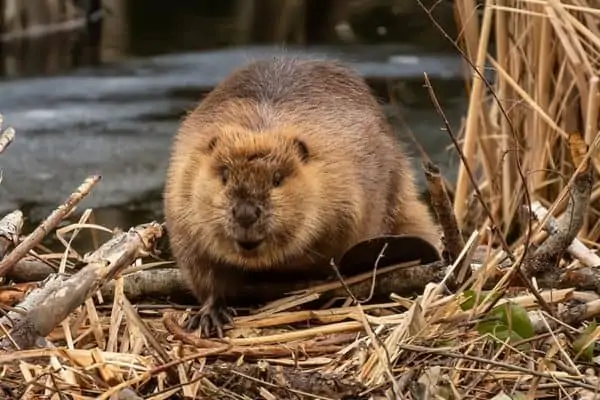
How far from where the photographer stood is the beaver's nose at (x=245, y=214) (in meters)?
2.34

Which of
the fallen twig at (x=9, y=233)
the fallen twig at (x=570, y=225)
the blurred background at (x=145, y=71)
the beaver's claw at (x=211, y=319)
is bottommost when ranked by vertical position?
the blurred background at (x=145, y=71)

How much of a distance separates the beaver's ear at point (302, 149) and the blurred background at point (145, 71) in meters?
0.67

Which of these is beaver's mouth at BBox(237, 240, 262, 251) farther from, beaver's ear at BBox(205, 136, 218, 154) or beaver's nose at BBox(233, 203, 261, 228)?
beaver's ear at BBox(205, 136, 218, 154)

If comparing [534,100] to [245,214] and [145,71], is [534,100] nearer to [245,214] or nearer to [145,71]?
[245,214]

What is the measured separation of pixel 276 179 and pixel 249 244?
150mm

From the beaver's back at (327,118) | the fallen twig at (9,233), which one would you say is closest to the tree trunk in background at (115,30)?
the beaver's back at (327,118)

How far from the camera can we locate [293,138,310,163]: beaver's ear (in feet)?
8.40

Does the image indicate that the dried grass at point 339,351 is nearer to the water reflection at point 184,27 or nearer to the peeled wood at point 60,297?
the peeled wood at point 60,297

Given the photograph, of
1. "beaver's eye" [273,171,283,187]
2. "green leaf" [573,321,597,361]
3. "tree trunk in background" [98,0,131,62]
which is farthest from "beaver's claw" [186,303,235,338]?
"tree trunk in background" [98,0,131,62]

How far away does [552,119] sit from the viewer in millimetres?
3725

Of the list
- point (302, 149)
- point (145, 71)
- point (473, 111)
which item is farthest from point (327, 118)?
point (145, 71)

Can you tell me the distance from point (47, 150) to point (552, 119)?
139 inches

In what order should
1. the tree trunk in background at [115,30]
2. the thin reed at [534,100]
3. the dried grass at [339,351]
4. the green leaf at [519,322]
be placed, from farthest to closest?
the tree trunk in background at [115,30] → the thin reed at [534,100] → the green leaf at [519,322] → the dried grass at [339,351]

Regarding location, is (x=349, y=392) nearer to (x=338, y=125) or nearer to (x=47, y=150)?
(x=338, y=125)
